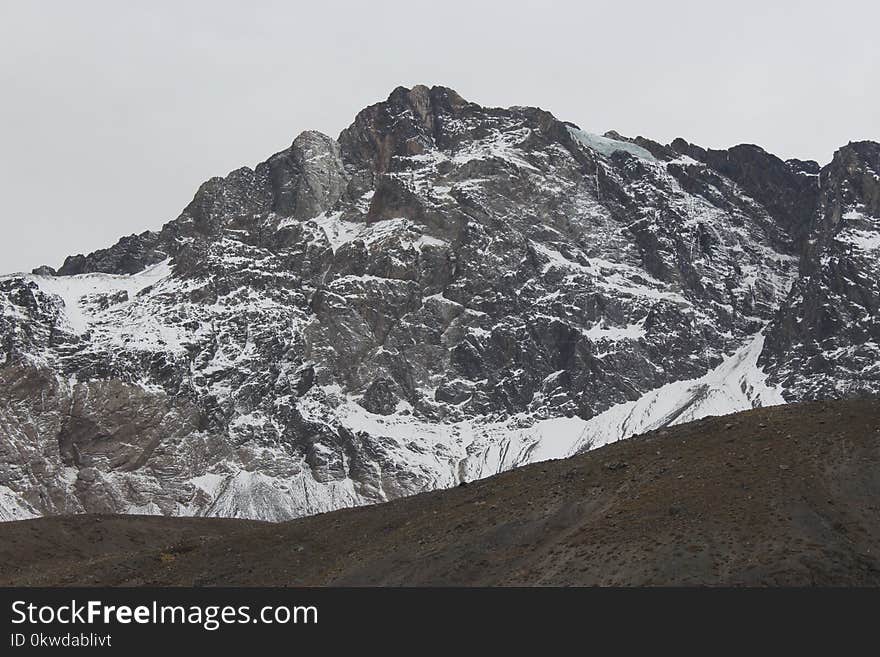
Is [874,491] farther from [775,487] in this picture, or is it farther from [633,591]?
[633,591]

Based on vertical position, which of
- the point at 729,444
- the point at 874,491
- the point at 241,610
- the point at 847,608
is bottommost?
the point at 847,608

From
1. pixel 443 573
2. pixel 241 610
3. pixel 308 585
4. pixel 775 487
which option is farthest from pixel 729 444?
pixel 241 610

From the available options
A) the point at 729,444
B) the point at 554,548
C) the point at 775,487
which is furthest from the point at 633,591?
the point at 729,444

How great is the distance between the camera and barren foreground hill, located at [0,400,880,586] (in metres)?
47.8

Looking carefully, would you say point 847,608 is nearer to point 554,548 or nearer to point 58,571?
point 554,548

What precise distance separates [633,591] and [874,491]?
54.6ft

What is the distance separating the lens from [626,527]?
2053 inches

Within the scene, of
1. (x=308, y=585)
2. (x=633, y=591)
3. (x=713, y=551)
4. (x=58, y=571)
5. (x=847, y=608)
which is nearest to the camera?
(x=847, y=608)

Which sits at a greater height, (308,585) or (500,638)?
(308,585)

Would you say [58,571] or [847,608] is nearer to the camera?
[847,608]

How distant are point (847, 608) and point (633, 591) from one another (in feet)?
25.2

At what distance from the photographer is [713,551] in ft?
157

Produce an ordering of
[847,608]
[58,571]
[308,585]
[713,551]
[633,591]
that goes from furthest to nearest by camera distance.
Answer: [58,571]
[308,585]
[713,551]
[633,591]
[847,608]

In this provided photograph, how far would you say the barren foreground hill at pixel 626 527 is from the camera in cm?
4781
